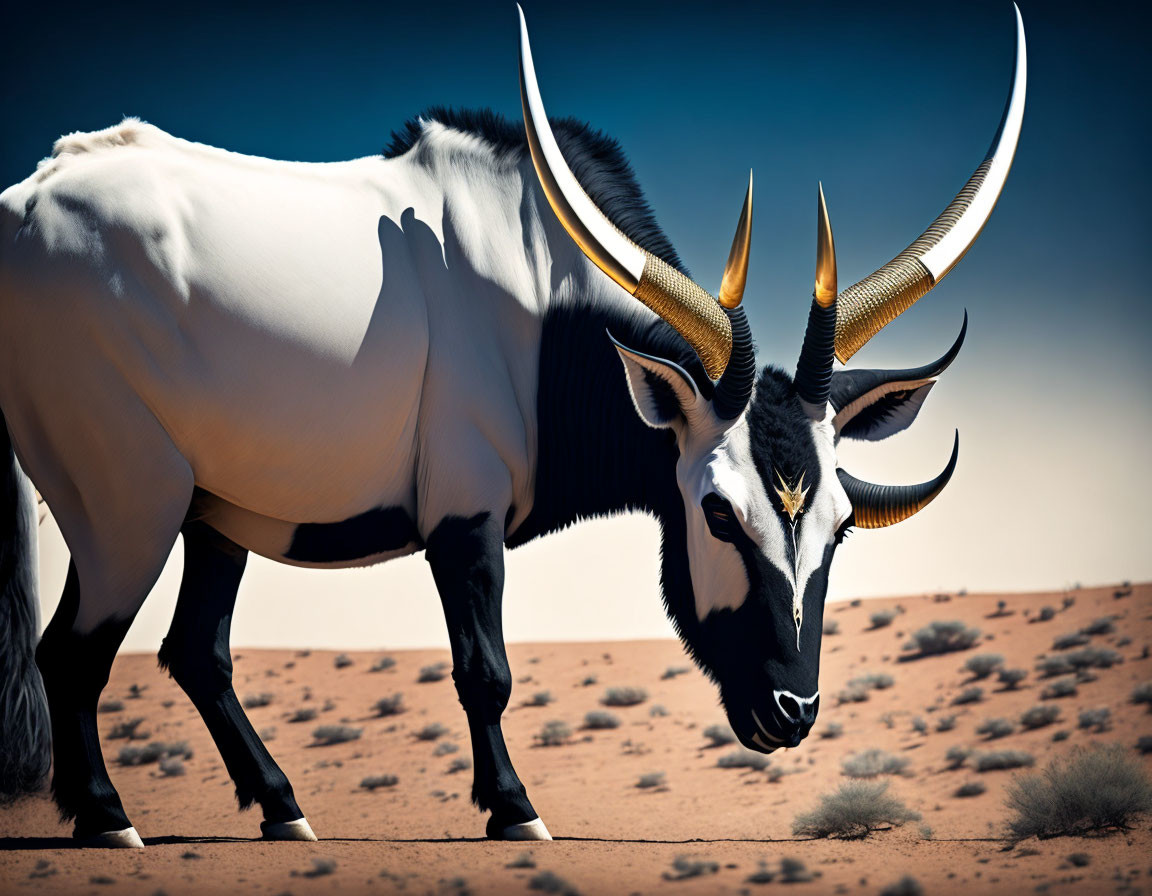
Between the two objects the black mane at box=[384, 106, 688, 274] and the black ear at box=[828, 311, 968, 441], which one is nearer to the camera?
the black ear at box=[828, 311, 968, 441]

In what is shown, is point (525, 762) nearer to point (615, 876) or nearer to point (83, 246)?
point (615, 876)

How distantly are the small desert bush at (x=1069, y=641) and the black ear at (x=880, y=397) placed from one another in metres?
8.83

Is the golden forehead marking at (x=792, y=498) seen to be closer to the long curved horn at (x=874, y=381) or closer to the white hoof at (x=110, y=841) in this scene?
the long curved horn at (x=874, y=381)

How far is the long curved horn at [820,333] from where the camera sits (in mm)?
4645

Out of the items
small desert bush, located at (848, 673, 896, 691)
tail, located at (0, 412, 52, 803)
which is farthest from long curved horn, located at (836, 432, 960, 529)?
small desert bush, located at (848, 673, 896, 691)

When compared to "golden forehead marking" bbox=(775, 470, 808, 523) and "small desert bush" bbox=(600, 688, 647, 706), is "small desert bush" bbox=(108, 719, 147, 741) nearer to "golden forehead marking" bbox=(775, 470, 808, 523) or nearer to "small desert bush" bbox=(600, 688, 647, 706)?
"small desert bush" bbox=(600, 688, 647, 706)

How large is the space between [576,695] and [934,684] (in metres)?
3.85

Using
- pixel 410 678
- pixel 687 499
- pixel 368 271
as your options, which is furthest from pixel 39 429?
pixel 410 678

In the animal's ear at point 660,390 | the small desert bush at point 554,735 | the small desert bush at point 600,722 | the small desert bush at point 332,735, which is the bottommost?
the small desert bush at point 332,735

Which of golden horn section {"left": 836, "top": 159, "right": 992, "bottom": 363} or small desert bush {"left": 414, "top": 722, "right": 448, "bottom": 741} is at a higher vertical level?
golden horn section {"left": 836, "top": 159, "right": 992, "bottom": 363}

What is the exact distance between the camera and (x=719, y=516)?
464 cm

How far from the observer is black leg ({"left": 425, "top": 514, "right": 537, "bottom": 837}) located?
4637mm

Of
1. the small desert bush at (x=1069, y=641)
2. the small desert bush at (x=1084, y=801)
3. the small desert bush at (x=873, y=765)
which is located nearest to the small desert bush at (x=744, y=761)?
the small desert bush at (x=873, y=765)

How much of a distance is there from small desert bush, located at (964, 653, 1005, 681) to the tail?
940 centimetres
